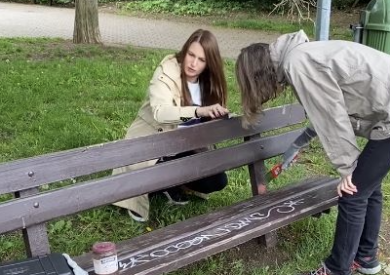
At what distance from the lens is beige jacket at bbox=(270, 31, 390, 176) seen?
8.95ft

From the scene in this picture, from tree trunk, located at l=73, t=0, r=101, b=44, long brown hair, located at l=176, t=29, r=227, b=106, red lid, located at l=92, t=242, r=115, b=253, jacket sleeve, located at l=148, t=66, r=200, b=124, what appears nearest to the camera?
red lid, located at l=92, t=242, r=115, b=253

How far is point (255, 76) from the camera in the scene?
291 centimetres

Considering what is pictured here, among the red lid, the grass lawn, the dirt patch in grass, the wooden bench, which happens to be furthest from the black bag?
the dirt patch in grass

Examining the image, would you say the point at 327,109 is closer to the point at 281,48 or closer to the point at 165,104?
the point at 281,48

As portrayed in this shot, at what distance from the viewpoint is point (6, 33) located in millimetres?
12797

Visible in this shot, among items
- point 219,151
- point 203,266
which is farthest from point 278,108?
point 203,266

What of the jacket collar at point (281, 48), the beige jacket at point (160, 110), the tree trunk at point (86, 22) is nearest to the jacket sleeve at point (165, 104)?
the beige jacket at point (160, 110)

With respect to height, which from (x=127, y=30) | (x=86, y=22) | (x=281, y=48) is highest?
(x=281, y=48)

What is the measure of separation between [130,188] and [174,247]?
41 centimetres

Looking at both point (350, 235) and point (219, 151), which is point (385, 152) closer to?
point (350, 235)

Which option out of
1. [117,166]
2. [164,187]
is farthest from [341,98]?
[117,166]

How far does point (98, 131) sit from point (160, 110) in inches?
68.1

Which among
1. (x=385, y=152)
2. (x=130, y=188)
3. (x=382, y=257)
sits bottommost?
(x=382, y=257)

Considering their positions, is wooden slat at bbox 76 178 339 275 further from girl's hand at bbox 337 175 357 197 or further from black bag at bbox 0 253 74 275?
girl's hand at bbox 337 175 357 197
